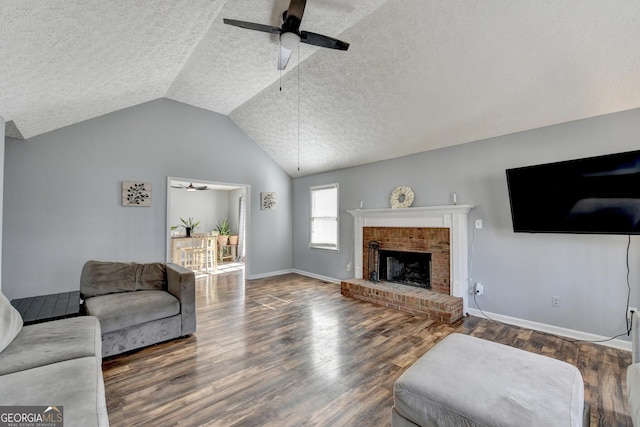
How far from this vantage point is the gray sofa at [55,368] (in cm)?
118

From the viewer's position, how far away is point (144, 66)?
3.06 m

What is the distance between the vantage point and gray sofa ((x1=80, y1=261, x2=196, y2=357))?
8.36 feet

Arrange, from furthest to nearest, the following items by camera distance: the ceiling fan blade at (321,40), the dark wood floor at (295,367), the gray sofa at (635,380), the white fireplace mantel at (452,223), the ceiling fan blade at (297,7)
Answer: the white fireplace mantel at (452,223), the ceiling fan blade at (321,40), the ceiling fan blade at (297,7), the dark wood floor at (295,367), the gray sofa at (635,380)

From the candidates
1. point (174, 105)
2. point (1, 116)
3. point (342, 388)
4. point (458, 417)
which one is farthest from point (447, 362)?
point (174, 105)

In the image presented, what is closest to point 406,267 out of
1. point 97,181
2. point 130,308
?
point 130,308

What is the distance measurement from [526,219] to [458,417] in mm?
2729

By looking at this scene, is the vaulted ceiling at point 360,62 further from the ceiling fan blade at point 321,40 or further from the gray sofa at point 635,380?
the gray sofa at point 635,380

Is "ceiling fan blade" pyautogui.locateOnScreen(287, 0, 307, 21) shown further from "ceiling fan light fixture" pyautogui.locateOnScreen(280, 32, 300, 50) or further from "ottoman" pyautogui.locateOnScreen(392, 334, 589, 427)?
"ottoman" pyautogui.locateOnScreen(392, 334, 589, 427)

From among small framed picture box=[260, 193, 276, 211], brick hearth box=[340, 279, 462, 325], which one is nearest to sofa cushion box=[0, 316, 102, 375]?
brick hearth box=[340, 279, 462, 325]

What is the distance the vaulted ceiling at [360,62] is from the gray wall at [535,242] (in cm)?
20

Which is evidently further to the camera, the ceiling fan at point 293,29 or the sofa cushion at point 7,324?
the ceiling fan at point 293,29

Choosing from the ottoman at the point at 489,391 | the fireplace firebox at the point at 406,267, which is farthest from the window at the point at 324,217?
the ottoman at the point at 489,391

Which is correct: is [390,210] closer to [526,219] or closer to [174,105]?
[526,219]

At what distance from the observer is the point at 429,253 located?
13.8ft
